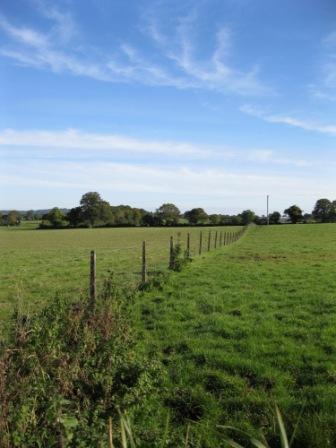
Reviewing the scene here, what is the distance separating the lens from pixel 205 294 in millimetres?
12969

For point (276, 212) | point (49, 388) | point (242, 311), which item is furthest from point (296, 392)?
point (276, 212)

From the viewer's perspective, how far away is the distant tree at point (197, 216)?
154 m

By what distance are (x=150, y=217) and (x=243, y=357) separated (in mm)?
143935

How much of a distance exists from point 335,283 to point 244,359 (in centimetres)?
912

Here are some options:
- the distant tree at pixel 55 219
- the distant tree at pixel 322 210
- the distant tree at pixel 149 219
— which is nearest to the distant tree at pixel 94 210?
the distant tree at pixel 55 219

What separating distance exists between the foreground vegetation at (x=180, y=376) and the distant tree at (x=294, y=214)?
137243mm

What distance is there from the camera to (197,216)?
6107 inches

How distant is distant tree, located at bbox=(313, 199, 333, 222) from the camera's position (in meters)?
152

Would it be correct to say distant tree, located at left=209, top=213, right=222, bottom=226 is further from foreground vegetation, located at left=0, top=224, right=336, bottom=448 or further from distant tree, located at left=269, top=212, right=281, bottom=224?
foreground vegetation, located at left=0, top=224, right=336, bottom=448

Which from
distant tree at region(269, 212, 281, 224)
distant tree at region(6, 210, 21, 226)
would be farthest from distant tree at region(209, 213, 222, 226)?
distant tree at region(6, 210, 21, 226)

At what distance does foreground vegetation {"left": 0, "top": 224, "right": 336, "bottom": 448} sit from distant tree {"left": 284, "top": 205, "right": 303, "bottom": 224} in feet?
450

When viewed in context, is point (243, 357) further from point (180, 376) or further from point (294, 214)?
point (294, 214)

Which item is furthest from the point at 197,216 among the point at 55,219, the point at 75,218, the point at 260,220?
the point at 55,219

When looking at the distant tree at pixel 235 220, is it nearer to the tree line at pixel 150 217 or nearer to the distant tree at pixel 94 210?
the tree line at pixel 150 217
